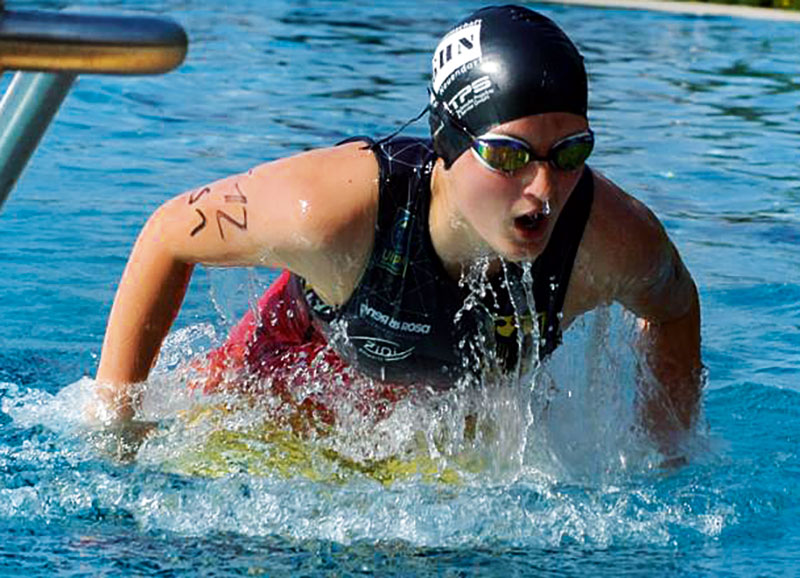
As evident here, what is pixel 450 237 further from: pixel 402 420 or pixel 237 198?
pixel 402 420

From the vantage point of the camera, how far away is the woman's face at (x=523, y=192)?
295 cm

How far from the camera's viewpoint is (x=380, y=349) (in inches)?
138

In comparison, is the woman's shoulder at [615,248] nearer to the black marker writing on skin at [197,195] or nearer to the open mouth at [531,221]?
the open mouth at [531,221]

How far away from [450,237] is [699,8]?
48.9 ft

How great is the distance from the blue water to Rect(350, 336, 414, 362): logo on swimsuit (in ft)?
0.82

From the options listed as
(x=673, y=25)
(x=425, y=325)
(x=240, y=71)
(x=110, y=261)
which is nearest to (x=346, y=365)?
(x=425, y=325)

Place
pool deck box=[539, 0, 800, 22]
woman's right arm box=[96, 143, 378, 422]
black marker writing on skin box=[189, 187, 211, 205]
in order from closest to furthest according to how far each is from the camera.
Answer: woman's right arm box=[96, 143, 378, 422]
black marker writing on skin box=[189, 187, 211, 205]
pool deck box=[539, 0, 800, 22]

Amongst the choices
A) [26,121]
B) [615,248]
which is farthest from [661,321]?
[26,121]

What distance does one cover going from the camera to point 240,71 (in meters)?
11.8

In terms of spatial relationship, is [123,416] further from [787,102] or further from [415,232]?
[787,102]

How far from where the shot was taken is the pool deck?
54.6 ft

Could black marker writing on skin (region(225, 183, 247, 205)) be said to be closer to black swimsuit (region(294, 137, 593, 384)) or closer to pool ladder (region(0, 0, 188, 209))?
black swimsuit (region(294, 137, 593, 384))

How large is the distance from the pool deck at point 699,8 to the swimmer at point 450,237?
45.4 ft

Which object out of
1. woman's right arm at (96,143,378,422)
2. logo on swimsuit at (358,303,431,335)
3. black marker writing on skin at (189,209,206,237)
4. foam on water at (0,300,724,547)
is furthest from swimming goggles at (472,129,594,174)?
foam on water at (0,300,724,547)
